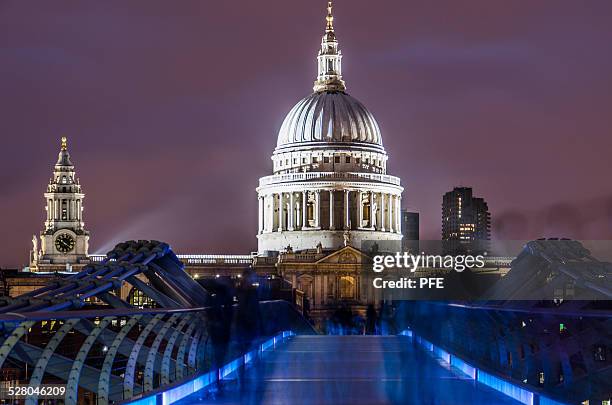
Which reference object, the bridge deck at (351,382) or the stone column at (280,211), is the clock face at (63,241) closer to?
the stone column at (280,211)

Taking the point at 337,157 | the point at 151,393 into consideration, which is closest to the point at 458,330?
the point at 151,393

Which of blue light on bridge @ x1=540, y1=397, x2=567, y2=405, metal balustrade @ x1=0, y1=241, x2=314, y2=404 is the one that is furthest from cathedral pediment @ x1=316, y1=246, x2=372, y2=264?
blue light on bridge @ x1=540, y1=397, x2=567, y2=405

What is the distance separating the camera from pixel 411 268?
173250 mm

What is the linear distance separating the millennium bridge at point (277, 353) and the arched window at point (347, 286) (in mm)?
132690

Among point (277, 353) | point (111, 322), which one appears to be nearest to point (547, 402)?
point (111, 322)

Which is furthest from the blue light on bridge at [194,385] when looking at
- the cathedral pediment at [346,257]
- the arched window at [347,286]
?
the arched window at [347,286]

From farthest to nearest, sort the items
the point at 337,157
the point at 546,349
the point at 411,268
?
1. the point at 337,157
2. the point at 411,268
3. the point at 546,349

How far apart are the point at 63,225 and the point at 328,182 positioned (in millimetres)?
34231

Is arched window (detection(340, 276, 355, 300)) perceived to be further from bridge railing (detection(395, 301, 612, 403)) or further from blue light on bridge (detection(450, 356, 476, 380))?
blue light on bridge (detection(450, 356, 476, 380))

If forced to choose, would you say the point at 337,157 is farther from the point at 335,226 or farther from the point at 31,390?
the point at 31,390

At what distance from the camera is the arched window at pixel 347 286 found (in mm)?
175125

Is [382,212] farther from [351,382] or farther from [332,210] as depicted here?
[351,382]

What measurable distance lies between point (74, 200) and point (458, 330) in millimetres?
140195

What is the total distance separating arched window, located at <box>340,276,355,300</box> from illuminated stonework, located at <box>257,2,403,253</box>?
566cm
